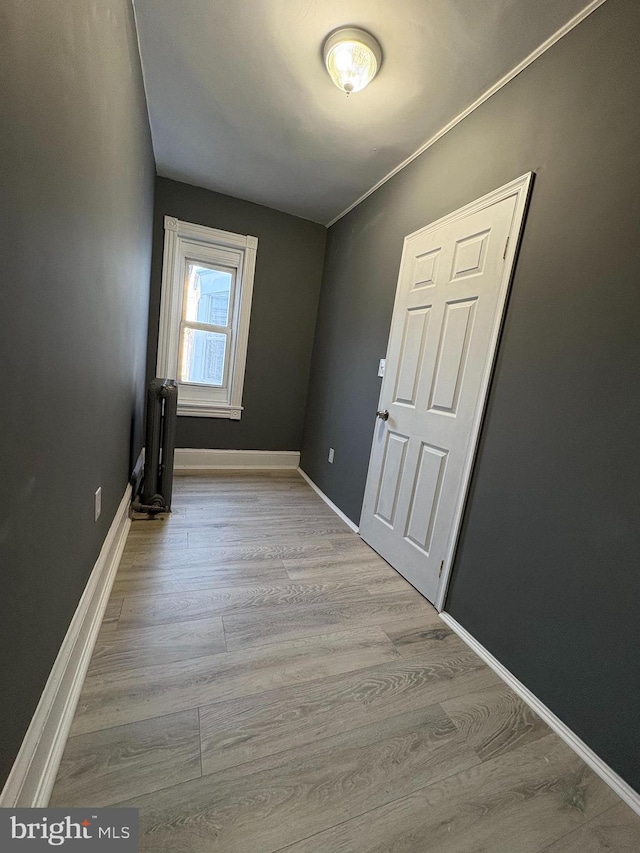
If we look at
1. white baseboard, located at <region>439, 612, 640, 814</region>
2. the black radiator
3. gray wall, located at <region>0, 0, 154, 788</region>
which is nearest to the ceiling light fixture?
gray wall, located at <region>0, 0, 154, 788</region>

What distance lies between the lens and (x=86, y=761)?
938mm

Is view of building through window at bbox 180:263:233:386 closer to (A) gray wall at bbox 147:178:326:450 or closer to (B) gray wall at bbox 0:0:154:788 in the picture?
(A) gray wall at bbox 147:178:326:450

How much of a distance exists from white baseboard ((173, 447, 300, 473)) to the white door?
5.42ft

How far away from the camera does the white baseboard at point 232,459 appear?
343 cm

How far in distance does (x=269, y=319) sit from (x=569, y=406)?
112 inches

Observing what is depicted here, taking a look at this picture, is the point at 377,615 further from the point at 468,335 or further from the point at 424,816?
the point at 468,335

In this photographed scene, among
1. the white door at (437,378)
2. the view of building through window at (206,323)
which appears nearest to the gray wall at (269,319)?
the view of building through window at (206,323)

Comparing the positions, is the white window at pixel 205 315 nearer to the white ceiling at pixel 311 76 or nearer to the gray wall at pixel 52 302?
the white ceiling at pixel 311 76

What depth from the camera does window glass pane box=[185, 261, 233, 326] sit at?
3281mm

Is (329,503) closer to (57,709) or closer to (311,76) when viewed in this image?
(57,709)

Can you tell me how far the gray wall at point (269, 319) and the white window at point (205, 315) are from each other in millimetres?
69

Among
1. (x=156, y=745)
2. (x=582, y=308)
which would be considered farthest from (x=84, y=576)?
(x=582, y=308)

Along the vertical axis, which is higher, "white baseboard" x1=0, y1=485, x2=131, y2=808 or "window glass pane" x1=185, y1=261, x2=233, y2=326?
"window glass pane" x1=185, y1=261, x2=233, y2=326

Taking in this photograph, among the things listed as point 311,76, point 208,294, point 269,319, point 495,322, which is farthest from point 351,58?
point 208,294
